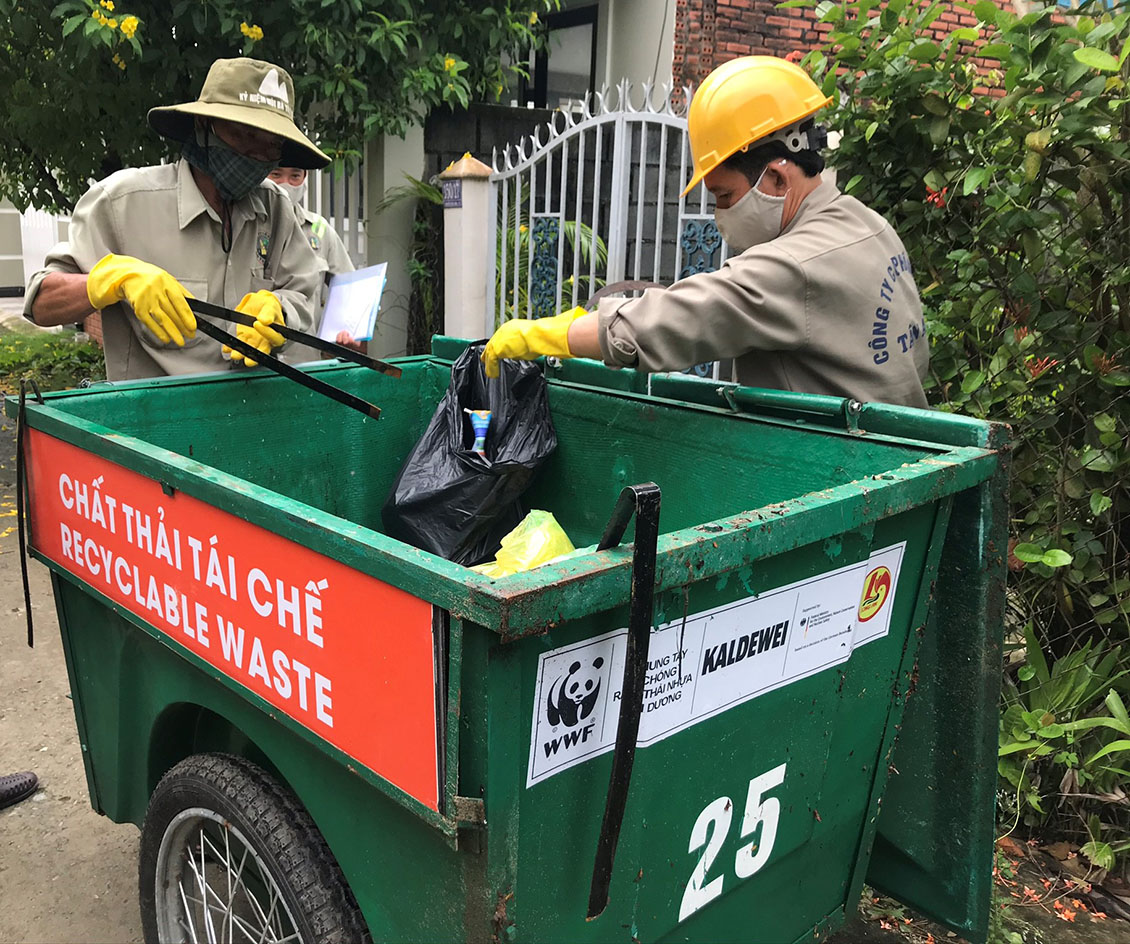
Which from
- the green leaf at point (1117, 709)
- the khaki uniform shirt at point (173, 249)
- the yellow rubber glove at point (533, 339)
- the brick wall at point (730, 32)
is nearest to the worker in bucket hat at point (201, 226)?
the khaki uniform shirt at point (173, 249)

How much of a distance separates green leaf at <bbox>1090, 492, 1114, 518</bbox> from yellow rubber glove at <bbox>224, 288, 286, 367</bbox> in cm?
207

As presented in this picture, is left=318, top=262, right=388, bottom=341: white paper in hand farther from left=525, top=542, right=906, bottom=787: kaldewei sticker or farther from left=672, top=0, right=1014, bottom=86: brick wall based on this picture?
left=672, top=0, right=1014, bottom=86: brick wall

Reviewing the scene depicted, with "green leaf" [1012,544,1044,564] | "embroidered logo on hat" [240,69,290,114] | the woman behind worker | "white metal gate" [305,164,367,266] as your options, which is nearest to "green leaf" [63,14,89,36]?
the woman behind worker

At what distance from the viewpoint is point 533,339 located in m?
2.04

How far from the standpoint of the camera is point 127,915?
7.63 feet

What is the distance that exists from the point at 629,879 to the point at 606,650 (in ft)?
1.18

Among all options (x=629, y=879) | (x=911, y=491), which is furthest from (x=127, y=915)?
(x=911, y=491)

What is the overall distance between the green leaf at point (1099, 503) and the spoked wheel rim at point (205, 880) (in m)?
→ 2.01

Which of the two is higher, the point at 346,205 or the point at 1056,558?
the point at 346,205

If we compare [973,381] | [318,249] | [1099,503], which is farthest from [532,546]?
[318,249]

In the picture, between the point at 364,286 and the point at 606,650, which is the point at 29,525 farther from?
the point at 606,650


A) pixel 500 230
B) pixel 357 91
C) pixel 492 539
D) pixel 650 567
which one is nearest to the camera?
pixel 650 567

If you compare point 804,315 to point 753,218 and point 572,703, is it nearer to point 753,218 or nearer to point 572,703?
point 753,218

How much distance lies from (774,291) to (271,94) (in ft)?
5.54
